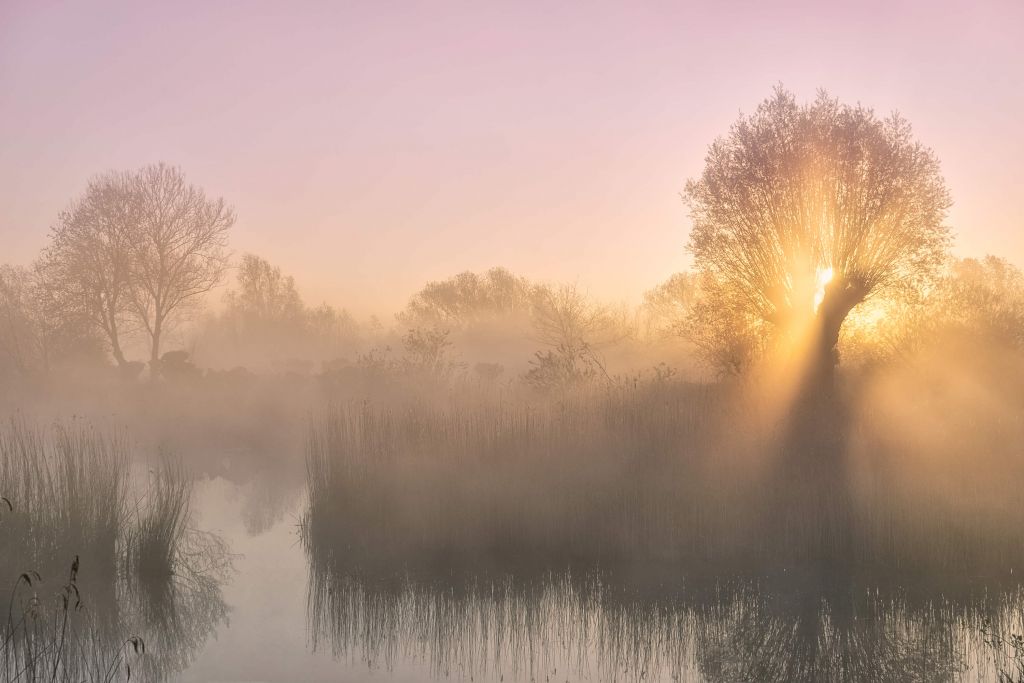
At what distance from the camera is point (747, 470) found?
11.9 meters

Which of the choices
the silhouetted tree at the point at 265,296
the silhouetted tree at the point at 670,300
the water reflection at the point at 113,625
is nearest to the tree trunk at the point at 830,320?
the water reflection at the point at 113,625

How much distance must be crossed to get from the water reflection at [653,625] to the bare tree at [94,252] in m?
22.9

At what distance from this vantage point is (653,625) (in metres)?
7.78

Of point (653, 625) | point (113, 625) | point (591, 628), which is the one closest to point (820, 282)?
point (653, 625)

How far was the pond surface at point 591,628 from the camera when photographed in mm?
6871

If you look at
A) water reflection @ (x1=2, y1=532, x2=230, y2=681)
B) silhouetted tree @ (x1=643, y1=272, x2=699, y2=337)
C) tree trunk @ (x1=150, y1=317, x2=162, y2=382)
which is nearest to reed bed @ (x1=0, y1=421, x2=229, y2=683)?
water reflection @ (x1=2, y1=532, x2=230, y2=681)

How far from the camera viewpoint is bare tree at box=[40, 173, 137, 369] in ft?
94.0

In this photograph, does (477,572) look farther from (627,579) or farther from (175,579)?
(175,579)

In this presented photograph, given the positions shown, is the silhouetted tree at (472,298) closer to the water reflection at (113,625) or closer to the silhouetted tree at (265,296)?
the silhouetted tree at (265,296)

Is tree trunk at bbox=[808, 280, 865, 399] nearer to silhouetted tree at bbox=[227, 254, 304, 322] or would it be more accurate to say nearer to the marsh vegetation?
the marsh vegetation

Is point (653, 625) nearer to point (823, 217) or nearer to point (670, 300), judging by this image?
point (823, 217)

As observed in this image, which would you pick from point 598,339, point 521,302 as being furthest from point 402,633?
point 521,302

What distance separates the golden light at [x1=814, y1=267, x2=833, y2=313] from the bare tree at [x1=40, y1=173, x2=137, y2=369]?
2189 cm

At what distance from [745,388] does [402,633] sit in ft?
39.4
